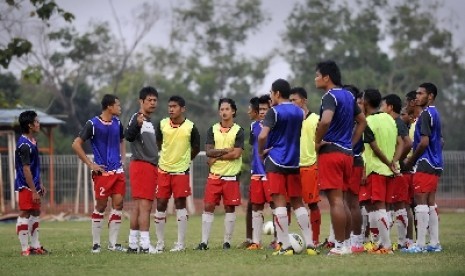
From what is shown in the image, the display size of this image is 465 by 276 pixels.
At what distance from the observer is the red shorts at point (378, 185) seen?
1459cm

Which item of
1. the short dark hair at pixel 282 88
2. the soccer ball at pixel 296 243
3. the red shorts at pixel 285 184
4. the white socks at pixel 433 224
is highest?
the short dark hair at pixel 282 88

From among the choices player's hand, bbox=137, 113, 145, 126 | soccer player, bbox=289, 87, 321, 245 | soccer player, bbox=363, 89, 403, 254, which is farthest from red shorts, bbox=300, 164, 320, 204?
player's hand, bbox=137, 113, 145, 126

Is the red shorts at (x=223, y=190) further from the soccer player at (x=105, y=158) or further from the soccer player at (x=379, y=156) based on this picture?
the soccer player at (x=379, y=156)

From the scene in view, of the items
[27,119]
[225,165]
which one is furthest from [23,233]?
[225,165]

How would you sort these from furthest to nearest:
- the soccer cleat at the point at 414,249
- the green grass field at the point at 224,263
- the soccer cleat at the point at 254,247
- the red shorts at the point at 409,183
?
1. the soccer cleat at the point at 254,247
2. the red shorts at the point at 409,183
3. the soccer cleat at the point at 414,249
4. the green grass field at the point at 224,263

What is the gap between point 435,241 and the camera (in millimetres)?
14734

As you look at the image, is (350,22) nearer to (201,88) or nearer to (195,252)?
(201,88)

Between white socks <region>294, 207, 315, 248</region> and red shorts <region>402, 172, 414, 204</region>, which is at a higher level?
red shorts <region>402, 172, 414, 204</region>

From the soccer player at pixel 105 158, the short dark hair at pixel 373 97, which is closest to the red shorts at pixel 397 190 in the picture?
the short dark hair at pixel 373 97

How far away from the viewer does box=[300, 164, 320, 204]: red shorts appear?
1519 centimetres

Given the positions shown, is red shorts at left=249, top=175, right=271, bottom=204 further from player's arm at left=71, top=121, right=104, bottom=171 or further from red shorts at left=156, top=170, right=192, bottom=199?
player's arm at left=71, top=121, right=104, bottom=171

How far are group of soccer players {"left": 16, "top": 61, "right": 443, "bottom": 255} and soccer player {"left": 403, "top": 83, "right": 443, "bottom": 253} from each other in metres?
0.01

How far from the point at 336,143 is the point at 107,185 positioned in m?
3.84

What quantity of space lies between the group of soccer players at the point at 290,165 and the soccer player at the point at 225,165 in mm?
16
